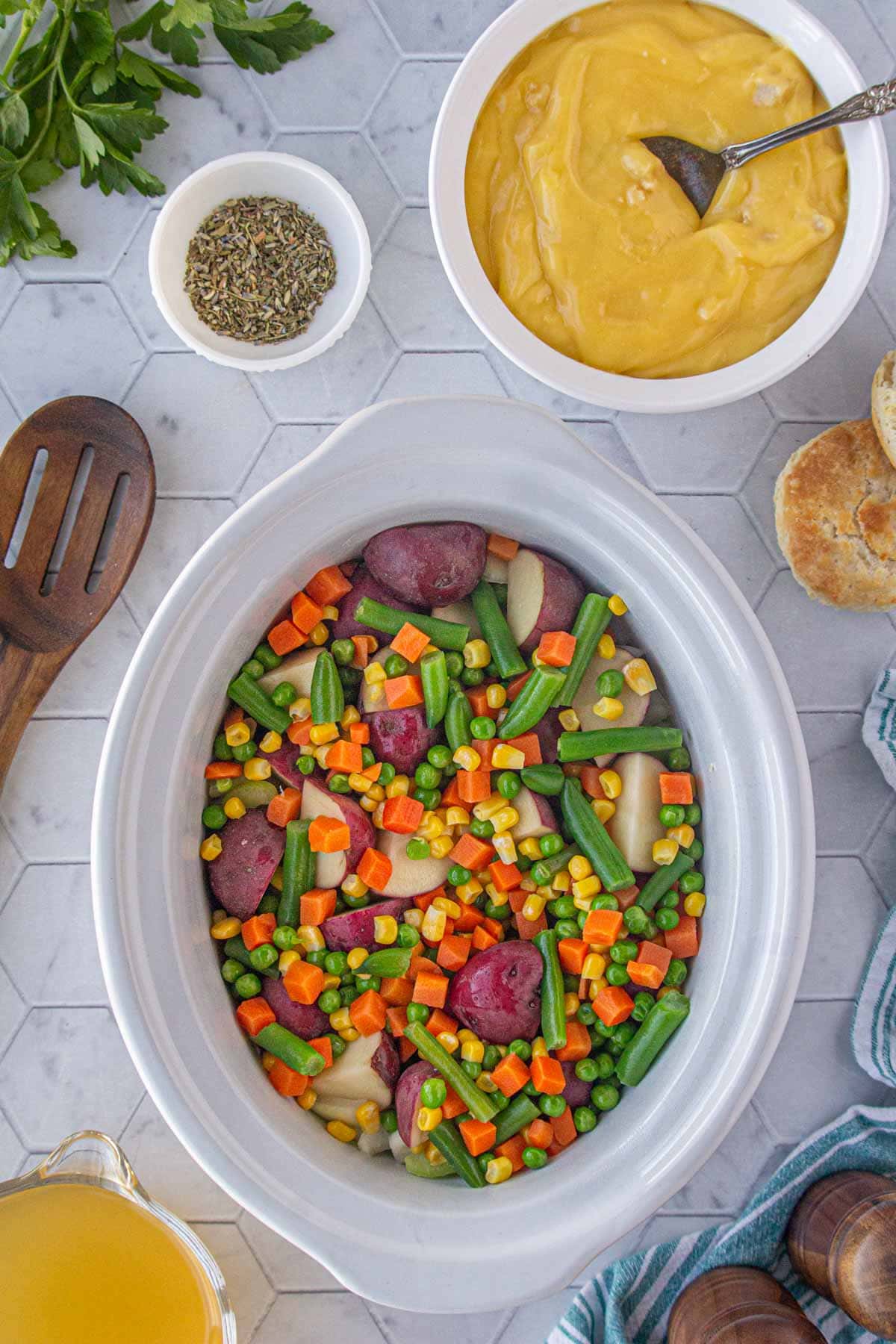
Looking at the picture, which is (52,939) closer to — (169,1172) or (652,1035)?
(169,1172)

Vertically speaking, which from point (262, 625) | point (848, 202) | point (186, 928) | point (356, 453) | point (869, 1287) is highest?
point (848, 202)

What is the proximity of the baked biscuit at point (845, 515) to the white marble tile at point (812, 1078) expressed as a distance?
0.88 meters

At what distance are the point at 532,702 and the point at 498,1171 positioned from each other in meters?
0.83

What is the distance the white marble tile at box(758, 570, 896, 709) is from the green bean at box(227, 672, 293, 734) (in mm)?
980

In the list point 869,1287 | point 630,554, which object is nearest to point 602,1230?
point 869,1287

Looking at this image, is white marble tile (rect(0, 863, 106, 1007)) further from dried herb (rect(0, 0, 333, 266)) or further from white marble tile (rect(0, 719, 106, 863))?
dried herb (rect(0, 0, 333, 266))

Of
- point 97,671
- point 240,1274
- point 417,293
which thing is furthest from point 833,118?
point 240,1274

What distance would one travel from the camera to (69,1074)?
85.1 inches

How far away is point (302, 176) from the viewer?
2023 millimetres

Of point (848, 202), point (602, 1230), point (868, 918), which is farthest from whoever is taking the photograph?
point (868, 918)

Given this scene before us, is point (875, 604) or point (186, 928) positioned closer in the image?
point (186, 928)

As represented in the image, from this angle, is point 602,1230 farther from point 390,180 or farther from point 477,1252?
point 390,180

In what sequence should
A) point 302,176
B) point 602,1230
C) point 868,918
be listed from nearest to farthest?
1. point 602,1230
2. point 302,176
3. point 868,918

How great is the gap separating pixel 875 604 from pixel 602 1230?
1.22 m
